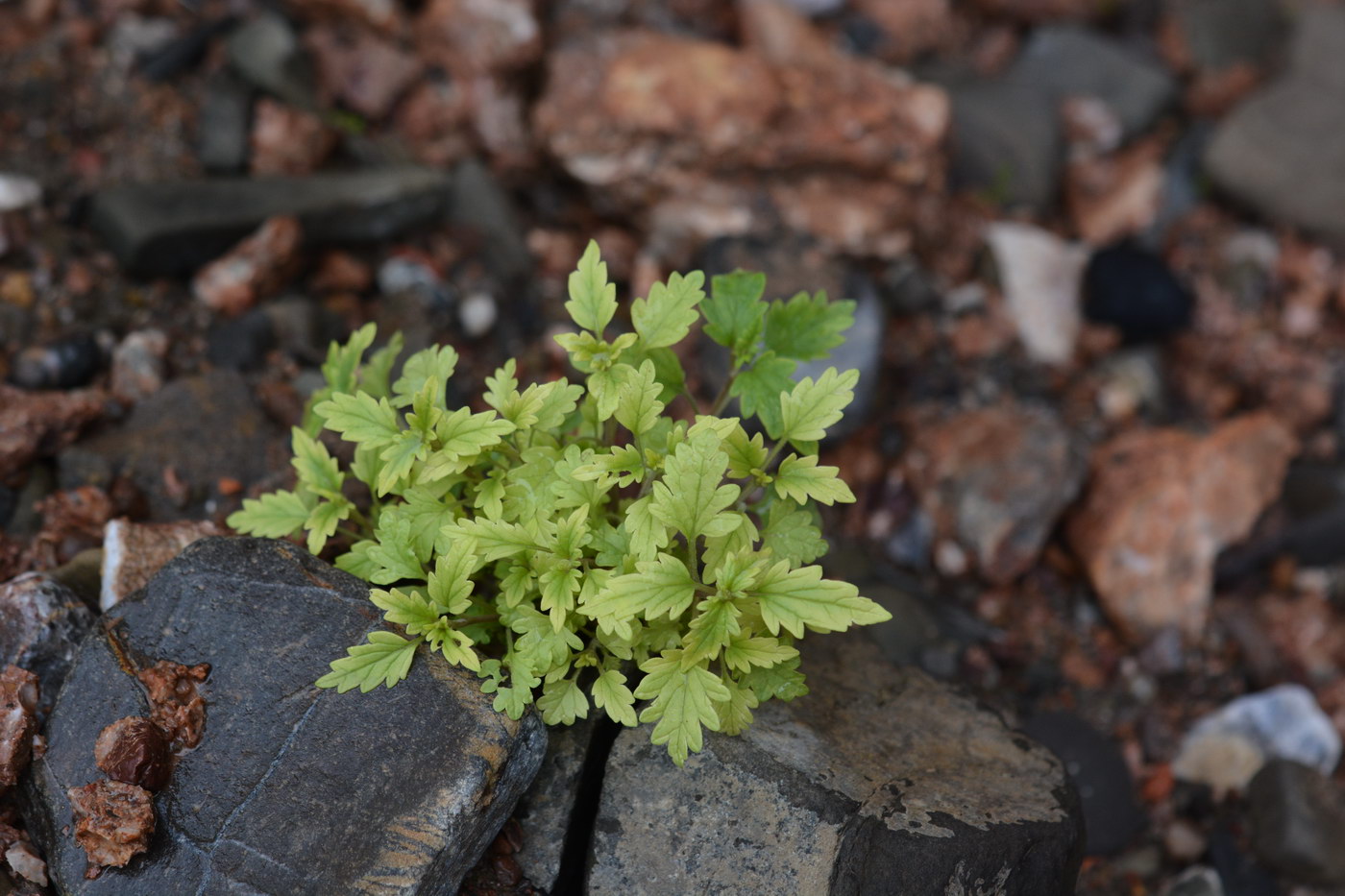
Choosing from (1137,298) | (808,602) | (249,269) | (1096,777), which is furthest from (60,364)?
(1137,298)

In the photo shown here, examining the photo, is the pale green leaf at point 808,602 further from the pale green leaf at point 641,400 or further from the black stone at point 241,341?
the black stone at point 241,341

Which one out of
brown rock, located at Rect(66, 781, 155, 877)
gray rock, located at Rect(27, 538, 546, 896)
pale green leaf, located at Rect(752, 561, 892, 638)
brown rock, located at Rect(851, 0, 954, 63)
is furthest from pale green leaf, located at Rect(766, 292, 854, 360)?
brown rock, located at Rect(851, 0, 954, 63)

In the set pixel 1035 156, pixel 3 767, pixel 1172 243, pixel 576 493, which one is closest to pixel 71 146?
pixel 3 767

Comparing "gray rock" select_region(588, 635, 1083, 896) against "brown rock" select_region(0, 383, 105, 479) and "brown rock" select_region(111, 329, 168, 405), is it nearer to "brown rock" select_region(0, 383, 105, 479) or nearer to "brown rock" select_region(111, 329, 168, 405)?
"brown rock" select_region(0, 383, 105, 479)

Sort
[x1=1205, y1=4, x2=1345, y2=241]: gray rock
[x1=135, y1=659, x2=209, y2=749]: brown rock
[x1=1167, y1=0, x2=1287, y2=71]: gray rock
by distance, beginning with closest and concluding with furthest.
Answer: [x1=135, y1=659, x2=209, y2=749]: brown rock
[x1=1205, y1=4, x2=1345, y2=241]: gray rock
[x1=1167, y1=0, x2=1287, y2=71]: gray rock

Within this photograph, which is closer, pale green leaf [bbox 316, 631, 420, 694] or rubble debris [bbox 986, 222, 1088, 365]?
pale green leaf [bbox 316, 631, 420, 694]

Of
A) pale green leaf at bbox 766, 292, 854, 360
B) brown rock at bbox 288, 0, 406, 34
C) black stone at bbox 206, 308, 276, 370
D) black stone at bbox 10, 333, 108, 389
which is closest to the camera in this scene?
pale green leaf at bbox 766, 292, 854, 360
